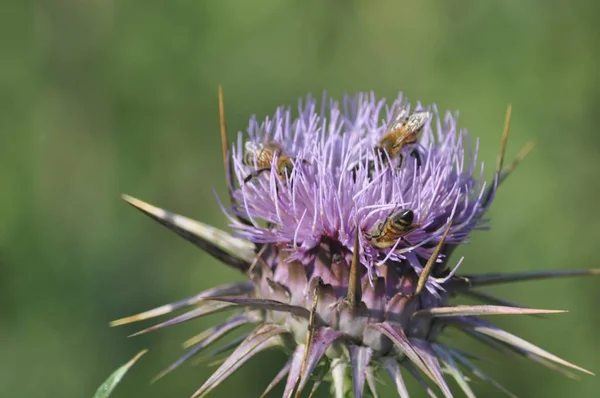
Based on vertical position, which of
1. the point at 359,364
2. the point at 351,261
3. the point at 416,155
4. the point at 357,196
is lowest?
the point at 359,364

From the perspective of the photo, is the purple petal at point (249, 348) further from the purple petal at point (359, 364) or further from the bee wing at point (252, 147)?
the bee wing at point (252, 147)

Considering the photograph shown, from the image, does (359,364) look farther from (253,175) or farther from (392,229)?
(253,175)

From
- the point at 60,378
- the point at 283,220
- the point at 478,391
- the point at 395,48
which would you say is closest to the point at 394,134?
the point at 283,220

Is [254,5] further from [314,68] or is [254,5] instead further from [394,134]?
[394,134]

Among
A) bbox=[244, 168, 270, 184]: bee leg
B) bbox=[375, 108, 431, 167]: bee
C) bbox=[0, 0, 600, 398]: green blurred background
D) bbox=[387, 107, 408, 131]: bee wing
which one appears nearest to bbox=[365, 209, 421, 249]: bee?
bbox=[375, 108, 431, 167]: bee

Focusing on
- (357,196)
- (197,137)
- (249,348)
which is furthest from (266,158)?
(197,137)

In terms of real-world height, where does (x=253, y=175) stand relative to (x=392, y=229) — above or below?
above
